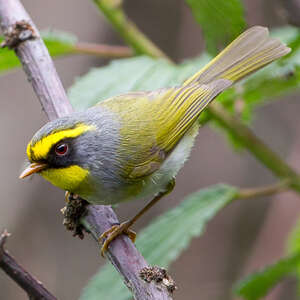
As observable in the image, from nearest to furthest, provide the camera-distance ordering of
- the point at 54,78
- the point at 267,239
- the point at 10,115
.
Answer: the point at 54,78 → the point at 267,239 → the point at 10,115

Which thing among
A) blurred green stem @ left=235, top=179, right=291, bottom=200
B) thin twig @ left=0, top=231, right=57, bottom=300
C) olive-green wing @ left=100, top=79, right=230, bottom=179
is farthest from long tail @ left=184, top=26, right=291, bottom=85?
thin twig @ left=0, top=231, right=57, bottom=300

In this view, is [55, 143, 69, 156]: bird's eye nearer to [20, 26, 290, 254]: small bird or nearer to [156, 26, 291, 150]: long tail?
[20, 26, 290, 254]: small bird

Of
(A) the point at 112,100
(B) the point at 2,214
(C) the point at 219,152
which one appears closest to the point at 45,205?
(B) the point at 2,214

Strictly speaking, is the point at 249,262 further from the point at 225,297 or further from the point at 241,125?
the point at 241,125

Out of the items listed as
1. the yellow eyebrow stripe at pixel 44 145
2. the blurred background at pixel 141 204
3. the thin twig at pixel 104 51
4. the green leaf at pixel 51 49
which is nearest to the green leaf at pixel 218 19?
the thin twig at pixel 104 51

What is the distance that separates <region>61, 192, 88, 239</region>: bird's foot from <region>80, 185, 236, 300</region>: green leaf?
46cm

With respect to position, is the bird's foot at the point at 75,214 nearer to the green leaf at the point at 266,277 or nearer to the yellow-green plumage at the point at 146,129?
the yellow-green plumage at the point at 146,129

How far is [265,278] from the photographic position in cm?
314

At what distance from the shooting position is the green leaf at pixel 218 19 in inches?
113

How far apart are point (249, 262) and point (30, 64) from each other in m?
4.18

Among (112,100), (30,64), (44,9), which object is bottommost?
(112,100)

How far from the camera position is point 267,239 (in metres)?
6.00

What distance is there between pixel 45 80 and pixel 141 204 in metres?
4.78

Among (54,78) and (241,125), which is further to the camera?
(241,125)
